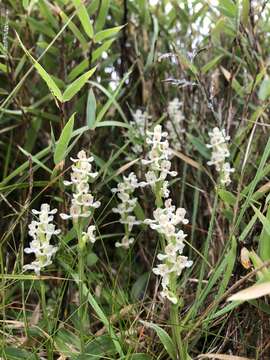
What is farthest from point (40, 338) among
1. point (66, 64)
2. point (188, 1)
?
point (188, 1)

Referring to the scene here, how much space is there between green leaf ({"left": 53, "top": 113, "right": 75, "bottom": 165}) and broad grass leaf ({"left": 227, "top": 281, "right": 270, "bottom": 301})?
1.18 feet

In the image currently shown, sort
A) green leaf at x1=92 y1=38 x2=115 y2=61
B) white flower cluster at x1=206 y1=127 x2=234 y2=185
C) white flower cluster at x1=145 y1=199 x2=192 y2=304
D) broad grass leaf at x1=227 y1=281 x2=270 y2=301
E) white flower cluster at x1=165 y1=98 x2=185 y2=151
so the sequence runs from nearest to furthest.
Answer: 1. broad grass leaf at x1=227 y1=281 x2=270 y2=301
2. white flower cluster at x1=145 y1=199 x2=192 y2=304
3. white flower cluster at x1=206 y1=127 x2=234 y2=185
4. green leaf at x1=92 y1=38 x2=115 y2=61
5. white flower cluster at x1=165 y1=98 x2=185 y2=151

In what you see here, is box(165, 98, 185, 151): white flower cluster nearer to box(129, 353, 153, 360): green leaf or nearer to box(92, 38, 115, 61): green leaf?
box(92, 38, 115, 61): green leaf

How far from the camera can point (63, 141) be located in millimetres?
850

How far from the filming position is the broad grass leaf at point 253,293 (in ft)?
1.83

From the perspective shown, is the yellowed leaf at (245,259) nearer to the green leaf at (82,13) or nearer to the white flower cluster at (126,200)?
the white flower cluster at (126,200)

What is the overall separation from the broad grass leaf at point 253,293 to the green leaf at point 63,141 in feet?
1.18

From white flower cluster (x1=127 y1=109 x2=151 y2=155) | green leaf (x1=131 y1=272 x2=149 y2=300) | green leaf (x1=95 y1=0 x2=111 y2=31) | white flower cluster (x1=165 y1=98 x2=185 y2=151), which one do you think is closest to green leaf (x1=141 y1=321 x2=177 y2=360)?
green leaf (x1=131 y1=272 x2=149 y2=300)

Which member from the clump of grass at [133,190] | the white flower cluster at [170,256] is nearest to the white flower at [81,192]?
the clump of grass at [133,190]

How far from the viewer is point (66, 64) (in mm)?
1158

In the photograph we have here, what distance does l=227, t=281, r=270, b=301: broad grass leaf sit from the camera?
1.83 ft

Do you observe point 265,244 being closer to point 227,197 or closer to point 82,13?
point 227,197

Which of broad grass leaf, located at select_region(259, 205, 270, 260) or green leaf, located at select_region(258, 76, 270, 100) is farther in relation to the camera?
green leaf, located at select_region(258, 76, 270, 100)

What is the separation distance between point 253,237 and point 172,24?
0.65 m
